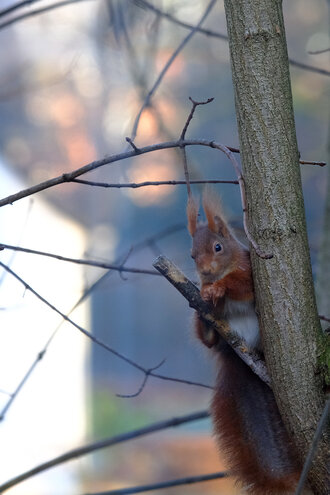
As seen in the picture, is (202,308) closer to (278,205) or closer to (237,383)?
(278,205)

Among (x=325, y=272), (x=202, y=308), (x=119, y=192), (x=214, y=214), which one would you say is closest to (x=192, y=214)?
(x=214, y=214)

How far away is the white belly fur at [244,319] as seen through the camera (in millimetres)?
1508

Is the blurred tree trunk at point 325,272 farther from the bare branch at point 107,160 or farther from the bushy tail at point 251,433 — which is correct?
the bare branch at point 107,160

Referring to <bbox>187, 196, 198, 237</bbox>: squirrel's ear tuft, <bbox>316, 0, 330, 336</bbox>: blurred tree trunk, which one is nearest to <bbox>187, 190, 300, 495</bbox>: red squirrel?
<bbox>187, 196, 198, 237</bbox>: squirrel's ear tuft

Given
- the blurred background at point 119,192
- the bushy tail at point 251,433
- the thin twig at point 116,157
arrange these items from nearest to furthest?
the thin twig at point 116,157 < the bushy tail at point 251,433 < the blurred background at point 119,192

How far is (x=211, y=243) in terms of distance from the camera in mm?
1518

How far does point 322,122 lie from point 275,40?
2601mm

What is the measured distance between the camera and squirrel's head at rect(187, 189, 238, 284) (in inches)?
59.2

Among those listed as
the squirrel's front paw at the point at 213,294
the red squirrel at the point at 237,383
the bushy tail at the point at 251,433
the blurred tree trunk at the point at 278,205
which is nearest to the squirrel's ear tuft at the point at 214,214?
the red squirrel at the point at 237,383

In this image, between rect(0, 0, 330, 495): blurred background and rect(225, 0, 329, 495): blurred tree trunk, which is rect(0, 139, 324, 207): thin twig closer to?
rect(225, 0, 329, 495): blurred tree trunk

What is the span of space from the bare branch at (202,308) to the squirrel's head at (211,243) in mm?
258

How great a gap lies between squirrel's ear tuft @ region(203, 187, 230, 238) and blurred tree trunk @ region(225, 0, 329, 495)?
43cm

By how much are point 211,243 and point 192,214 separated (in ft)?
0.27

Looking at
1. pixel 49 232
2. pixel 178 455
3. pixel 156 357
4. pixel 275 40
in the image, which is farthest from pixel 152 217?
pixel 275 40
